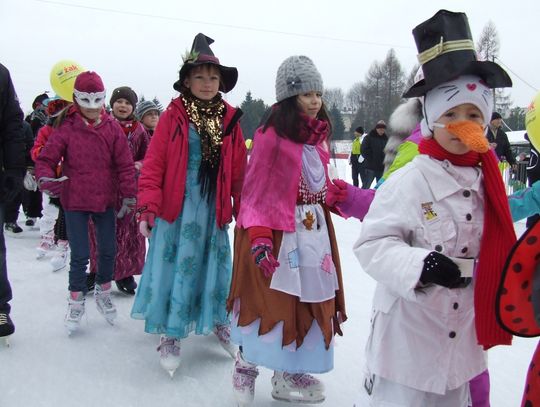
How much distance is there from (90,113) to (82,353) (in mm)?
1656

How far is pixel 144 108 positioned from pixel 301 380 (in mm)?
3505

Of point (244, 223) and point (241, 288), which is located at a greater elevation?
point (244, 223)

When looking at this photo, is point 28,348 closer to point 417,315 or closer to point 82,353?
point 82,353

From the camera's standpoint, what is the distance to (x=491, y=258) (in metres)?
1.64

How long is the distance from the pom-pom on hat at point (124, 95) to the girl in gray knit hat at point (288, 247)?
2561 millimetres

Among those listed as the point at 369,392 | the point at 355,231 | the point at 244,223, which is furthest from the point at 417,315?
the point at 355,231

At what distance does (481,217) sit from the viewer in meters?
1.74

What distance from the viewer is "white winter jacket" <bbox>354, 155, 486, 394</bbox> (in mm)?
1679

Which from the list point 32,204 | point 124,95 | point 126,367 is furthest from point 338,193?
point 32,204

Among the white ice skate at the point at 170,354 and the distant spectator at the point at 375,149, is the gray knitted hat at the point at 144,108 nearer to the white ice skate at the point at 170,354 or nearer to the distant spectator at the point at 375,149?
the white ice skate at the point at 170,354

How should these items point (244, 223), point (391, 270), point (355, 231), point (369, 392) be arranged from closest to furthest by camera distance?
point (391, 270) → point (369, 392) → point (244, 223) → point (355, 231)

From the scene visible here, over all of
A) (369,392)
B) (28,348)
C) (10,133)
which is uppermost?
(10,133)

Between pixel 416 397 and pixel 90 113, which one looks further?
pixel 90 113

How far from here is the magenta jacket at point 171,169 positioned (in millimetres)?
2928
